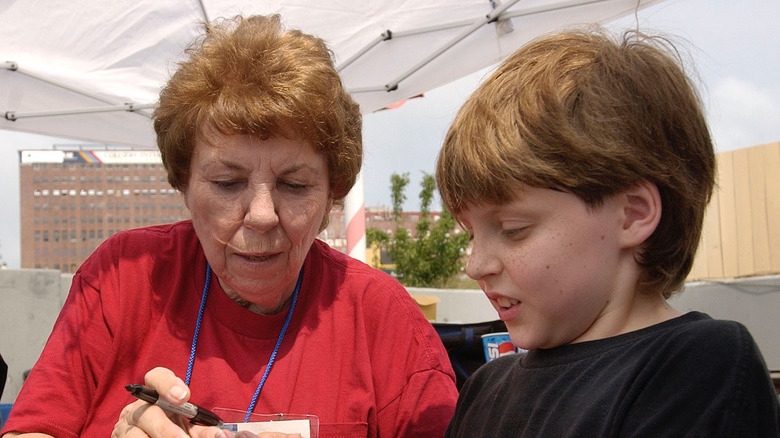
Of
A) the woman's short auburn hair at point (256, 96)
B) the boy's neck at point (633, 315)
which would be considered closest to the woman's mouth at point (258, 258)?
the woman's short auburn hair at point (256, 96)

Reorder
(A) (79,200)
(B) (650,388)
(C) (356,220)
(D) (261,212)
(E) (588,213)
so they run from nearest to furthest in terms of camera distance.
Result: (B) (650,388) < (E) (588,213) < (D) (261,212) < (C) (356,220) < (A) (79,200)

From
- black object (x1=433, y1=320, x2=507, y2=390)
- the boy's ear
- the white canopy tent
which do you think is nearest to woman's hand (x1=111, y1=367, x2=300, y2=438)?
the boy's ear

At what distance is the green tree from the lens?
13266mm

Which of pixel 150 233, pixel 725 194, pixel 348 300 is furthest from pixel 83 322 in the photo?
pixel 725 194

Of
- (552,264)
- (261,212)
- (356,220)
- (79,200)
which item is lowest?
(552,264)

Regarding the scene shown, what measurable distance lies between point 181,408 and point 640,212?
0.84 meters

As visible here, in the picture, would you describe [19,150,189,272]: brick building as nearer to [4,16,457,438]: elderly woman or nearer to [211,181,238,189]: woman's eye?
[4,16,457,438]: elderly woman

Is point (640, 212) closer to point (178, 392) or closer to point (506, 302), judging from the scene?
point (506, 302)

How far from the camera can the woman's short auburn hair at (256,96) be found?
161cm

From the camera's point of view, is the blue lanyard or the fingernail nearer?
the fingernail

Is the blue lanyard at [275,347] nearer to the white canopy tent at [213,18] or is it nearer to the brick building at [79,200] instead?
the white canopy tent at [213,18]

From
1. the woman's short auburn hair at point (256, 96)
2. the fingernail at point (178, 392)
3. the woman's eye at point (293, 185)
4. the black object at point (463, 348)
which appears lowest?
the black object at point (463, 348)

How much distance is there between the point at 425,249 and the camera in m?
13.4

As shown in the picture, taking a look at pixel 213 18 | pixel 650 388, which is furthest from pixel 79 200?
pixel 650 388
